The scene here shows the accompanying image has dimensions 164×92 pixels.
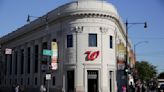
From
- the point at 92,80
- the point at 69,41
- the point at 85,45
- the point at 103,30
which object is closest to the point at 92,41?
the point at 85,45

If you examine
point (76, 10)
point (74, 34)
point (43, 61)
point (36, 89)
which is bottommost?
point (36, 89)

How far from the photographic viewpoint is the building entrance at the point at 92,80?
2046 inches

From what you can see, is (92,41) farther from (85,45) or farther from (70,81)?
(70,81)

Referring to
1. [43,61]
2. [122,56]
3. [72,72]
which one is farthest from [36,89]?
[122,56]

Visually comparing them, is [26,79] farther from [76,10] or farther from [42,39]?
[76,10]

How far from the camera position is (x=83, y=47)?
171 ft

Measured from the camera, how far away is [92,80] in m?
52.1

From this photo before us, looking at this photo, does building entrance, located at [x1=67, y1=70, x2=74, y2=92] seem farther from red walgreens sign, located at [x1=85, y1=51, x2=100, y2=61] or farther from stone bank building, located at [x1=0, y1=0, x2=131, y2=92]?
red walgreens sign, located at [x1=85, y1=51, x2=100, y2=61]

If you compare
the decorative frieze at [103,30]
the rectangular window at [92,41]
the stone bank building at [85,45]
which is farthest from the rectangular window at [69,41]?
the decorative frieze at [103,30]

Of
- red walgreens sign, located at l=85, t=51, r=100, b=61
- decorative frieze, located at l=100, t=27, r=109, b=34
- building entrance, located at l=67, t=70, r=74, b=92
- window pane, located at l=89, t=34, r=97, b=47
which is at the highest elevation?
decorative frieze, located at l=100, t=27, r=109, b=34

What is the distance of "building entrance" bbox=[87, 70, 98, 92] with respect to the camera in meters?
52.0

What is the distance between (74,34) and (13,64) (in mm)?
29716

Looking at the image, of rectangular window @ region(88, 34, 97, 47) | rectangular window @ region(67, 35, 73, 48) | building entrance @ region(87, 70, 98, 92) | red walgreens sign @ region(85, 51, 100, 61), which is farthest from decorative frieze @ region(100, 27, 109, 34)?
building entrance @ region(87, 70, 98, 92)

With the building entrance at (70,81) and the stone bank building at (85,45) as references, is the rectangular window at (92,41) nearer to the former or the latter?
the stone bank building at (85,45)
